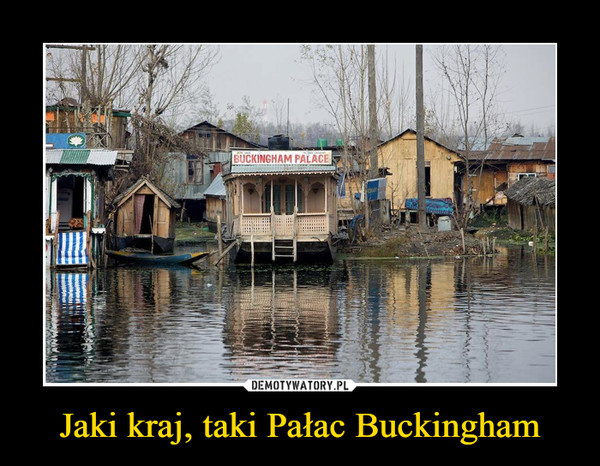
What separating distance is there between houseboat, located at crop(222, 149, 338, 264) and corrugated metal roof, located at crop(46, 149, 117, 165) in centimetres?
436

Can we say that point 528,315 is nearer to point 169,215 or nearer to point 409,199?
point 169,215

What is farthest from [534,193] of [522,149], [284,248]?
[284,248]

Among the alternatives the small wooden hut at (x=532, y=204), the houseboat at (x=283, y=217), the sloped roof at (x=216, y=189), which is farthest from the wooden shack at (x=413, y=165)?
the houseboat at (x=283, y=217)

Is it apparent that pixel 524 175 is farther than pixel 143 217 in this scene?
Yes

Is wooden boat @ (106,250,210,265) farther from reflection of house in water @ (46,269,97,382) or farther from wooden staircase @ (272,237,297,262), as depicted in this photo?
reflection of house in water @ (46,269,97,382)

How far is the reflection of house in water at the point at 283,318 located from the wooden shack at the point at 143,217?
36.2 feet

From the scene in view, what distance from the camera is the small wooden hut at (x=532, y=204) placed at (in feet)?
128

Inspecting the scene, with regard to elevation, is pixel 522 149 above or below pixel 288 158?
above

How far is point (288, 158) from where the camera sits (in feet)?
95.9

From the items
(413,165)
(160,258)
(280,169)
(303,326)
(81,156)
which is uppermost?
(413,165)

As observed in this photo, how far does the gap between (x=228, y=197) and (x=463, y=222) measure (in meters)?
9.46


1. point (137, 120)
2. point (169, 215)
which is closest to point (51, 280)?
point (169, 215)

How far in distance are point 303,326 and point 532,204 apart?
26613 mm

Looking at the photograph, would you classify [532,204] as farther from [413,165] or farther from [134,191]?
[134,191]
